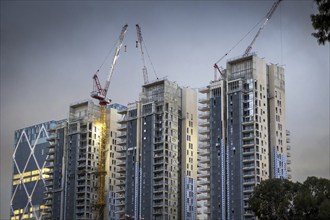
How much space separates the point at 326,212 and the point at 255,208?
21232 mm

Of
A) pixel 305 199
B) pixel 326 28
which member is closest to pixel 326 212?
pixel 305 199

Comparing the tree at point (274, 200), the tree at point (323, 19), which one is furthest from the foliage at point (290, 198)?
the tree at point (323, 19)

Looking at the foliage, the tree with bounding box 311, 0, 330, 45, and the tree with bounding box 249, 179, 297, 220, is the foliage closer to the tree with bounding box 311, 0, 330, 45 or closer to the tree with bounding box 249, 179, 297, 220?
the tree with bounding box 249, 179, 297, 220

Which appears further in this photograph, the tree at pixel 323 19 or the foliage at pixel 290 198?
the foliage at pixel 290 198

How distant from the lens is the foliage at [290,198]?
151375 millimetres

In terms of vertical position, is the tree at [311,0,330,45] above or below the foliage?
above

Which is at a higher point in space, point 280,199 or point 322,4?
point 322,4

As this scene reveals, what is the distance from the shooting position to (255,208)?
522 ft

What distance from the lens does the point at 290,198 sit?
157 metres

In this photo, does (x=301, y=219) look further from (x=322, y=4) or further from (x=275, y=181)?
(x=322, y=4)

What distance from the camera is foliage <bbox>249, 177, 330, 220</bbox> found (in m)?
151

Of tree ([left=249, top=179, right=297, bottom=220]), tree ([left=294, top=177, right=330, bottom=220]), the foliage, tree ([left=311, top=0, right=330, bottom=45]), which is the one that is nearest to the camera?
tree ([left=311, top=0, right=330, bottom=45])

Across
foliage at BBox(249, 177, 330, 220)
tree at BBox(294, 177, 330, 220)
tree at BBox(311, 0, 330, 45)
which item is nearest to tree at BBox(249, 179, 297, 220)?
foliage at BBox(249, 177, 330, 220)

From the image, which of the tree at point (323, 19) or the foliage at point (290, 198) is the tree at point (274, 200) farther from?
the tree at point (323, 19)
